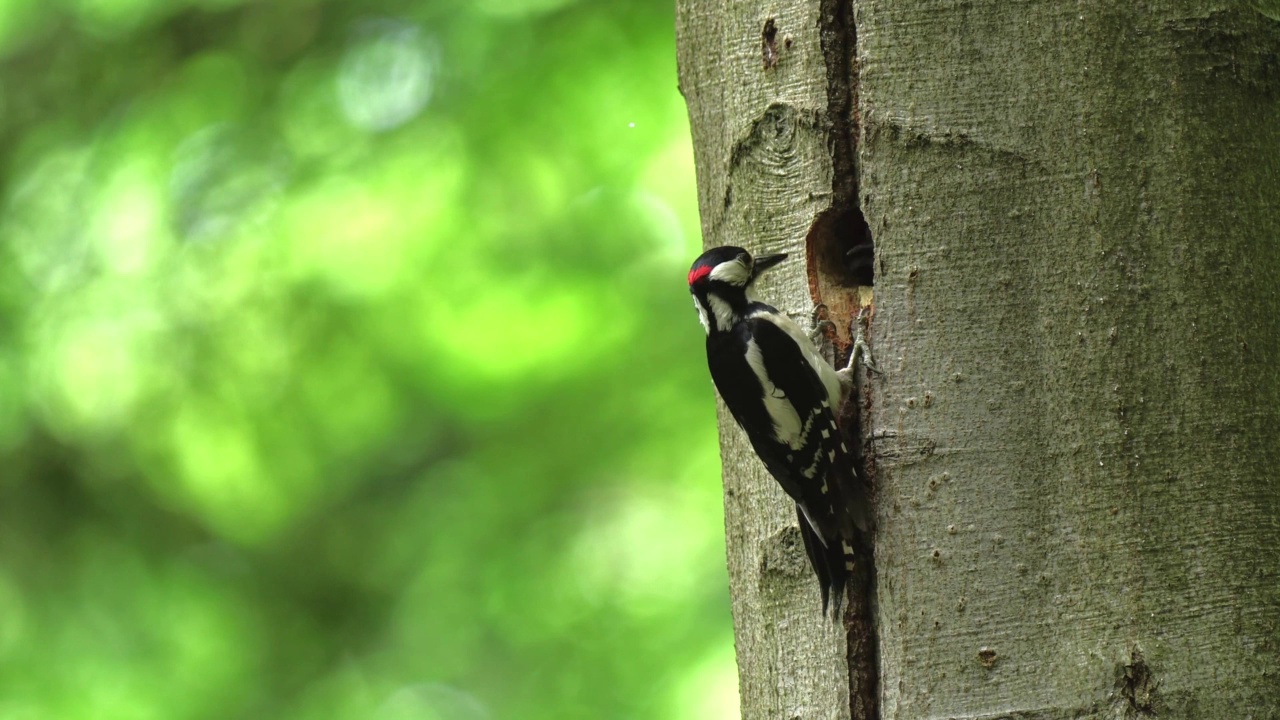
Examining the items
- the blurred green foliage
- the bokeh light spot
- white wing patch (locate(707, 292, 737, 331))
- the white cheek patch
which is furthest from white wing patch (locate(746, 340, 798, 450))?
the bokeh light spot

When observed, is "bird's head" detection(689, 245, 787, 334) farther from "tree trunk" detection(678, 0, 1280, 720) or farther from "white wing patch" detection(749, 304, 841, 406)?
"tree trunk" detection(678, 0, 1280, 720)

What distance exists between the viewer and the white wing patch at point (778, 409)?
107 inches

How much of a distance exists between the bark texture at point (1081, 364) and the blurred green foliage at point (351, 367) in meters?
2.88

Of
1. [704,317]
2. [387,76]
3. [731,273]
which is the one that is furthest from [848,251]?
[387,76]

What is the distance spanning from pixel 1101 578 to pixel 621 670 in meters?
3.46

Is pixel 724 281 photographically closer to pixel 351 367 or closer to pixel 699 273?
pixel 699 273

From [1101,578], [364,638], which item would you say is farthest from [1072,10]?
[364,638]

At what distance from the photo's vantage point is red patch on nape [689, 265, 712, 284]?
2.98 metres

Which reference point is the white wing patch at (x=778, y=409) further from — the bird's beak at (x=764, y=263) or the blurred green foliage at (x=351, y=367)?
the blurred green foliage at (x=351, y=367)

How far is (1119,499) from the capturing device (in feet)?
6.90

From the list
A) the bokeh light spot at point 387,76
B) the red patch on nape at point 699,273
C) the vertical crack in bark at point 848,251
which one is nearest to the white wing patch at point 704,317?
the red patch on nape at point 699,273

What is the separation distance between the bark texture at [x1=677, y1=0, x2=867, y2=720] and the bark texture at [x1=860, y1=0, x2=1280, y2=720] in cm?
18

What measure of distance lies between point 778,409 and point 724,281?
13.2 inches

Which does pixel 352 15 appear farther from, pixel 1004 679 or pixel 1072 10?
pixel 1004 679
